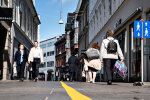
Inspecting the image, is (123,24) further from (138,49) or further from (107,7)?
(107,7)

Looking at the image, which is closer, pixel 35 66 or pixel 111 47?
pixel 111 47

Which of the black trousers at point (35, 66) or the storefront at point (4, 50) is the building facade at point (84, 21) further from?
the black trousers at point (35, 66)

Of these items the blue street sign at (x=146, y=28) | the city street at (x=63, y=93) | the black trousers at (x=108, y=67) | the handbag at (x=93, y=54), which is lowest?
the city street at (x=63, y=93)

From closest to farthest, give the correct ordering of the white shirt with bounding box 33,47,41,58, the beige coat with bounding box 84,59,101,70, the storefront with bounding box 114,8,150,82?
the storefront with bounding box 114,8,150,82, the beige coat with bounding box 84,59,101,70, the white shirt with bounding box 33,47,41,58

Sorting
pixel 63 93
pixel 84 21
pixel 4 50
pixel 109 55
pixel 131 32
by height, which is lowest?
pixel 63 93

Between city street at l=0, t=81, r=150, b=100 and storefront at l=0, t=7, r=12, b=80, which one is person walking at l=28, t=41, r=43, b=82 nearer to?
storefront at l=0, t=7, r=12, b=80

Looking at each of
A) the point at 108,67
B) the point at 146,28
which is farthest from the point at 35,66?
the point at 146,28

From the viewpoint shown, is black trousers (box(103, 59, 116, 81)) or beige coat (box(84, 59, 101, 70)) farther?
beige coat (box(84, 59, 101, 70))

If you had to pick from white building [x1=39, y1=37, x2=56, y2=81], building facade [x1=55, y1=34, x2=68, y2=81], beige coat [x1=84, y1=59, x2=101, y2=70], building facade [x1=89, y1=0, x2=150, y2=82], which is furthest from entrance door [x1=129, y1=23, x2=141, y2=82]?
white building [x1=39, y1=37, x2=56, y2=81]

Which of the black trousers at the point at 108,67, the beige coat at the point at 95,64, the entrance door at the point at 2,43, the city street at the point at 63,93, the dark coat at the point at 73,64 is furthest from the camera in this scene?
the entrance door at the point at 2,43

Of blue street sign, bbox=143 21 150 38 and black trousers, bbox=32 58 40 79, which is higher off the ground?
blue street sign, bbox=143 21 150 38

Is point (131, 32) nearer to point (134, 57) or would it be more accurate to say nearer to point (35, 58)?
point (134, 57)

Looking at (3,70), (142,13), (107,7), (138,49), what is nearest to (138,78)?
(138,49)

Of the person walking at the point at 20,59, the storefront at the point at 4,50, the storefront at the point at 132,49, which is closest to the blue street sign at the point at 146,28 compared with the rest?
the storefront at the point at 132,49
